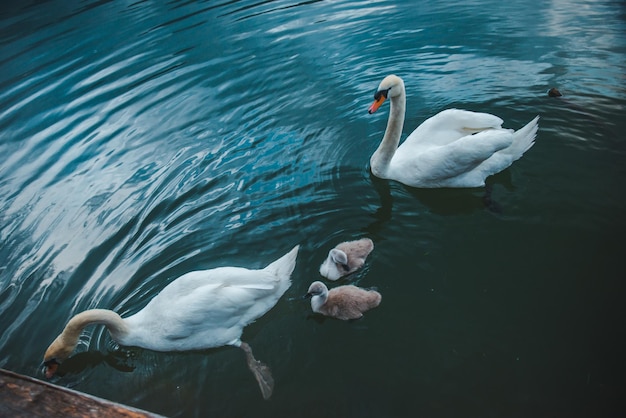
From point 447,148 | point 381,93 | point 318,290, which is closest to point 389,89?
point 381,93

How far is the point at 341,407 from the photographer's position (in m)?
3.40

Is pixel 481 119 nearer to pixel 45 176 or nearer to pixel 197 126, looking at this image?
pixel 197 126

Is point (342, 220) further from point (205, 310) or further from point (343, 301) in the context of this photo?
point (205, 310)

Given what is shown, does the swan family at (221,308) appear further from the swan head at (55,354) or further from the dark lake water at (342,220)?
the dark lake water at (342,220)

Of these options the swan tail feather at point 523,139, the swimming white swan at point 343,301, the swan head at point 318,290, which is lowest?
the swimming white swan at point 343,301

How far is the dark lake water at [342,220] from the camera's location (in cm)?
356

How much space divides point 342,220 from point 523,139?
93.8 inches

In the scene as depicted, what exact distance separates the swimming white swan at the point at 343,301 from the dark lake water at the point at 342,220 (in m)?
0.11

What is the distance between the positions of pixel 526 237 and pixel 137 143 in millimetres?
6419

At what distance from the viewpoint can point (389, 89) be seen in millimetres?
5422

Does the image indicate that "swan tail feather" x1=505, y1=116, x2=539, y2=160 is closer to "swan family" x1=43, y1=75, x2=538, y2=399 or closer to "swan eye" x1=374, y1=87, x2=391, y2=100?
"swan eye" x1=374, y1=87, x2=391, y2=100

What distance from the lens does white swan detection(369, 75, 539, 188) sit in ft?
16.2

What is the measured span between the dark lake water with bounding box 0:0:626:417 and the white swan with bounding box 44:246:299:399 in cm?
16

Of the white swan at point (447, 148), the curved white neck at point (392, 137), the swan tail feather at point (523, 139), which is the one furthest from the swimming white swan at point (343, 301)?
the swan tail feather at point (523, 139)
